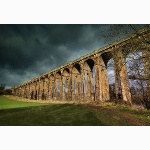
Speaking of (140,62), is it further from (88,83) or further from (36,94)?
(36,94)

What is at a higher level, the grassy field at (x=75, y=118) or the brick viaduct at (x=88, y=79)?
the brick viaduct at (x=88, y=79)

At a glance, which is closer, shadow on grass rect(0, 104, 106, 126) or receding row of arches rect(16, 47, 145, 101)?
shadow on grass rect(0, 104, 106, 126)

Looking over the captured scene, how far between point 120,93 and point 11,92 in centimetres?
6018

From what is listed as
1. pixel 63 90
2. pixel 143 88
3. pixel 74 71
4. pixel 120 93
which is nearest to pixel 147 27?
pixel 143 88

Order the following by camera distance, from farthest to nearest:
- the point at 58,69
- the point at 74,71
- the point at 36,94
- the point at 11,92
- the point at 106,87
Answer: the point at 11,92
the point at 36,94
the point at 58,69
the point at 74,71
the point at 106,87

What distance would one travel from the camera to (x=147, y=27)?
7.04m

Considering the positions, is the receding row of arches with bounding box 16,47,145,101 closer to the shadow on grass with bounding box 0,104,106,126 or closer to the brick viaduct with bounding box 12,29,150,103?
the brick viaduct with bounding box 12,29,150,103

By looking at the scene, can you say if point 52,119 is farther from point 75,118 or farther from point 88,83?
point 88,83

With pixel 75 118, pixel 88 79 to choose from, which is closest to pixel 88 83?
pixel 88 79

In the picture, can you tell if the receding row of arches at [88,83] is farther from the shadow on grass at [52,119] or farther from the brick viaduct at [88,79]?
the shadow on grass at [52,119]

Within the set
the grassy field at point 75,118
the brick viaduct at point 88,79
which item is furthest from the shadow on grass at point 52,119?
the brick viaduct at point 88,79

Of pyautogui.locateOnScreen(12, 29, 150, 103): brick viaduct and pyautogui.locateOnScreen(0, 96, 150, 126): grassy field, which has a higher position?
pyautogui.locateOnScreen(12, 29, 150, 103): brick viaduct

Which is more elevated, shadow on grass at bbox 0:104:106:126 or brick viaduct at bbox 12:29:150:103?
brick viaduct at bbox 12:29:150:103

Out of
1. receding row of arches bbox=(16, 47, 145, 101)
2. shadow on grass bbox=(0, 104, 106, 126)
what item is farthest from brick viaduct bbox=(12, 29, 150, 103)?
shadow on grass bbox=(0, 104, 106, 126)
